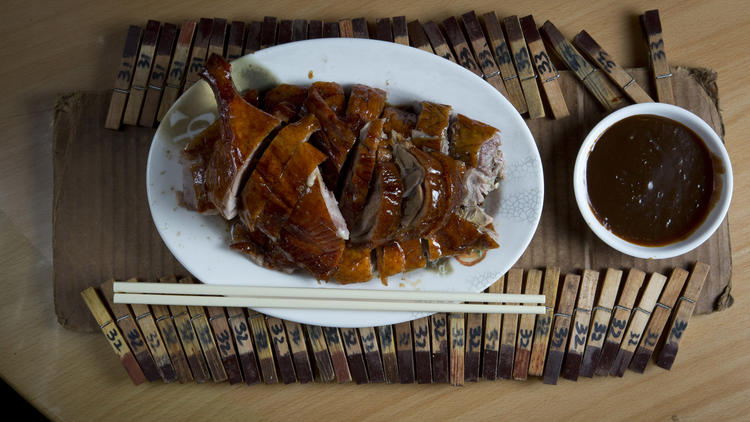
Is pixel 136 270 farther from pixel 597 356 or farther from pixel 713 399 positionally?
pixel 713 399

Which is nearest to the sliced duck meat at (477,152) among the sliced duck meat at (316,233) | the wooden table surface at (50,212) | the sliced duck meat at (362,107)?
the sliced duck meat at (362,107)

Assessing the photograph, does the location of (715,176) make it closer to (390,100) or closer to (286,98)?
(390,100)

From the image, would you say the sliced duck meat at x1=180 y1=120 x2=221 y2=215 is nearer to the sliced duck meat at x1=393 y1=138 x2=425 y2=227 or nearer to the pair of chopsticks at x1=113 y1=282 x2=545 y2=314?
the pair of chopsticks at x1=113 y1=282 x2=545 y2=314

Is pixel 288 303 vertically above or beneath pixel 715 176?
beneath

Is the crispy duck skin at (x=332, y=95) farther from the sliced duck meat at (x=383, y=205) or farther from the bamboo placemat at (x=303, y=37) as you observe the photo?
the bamboo placemat at (x=303, y=37)

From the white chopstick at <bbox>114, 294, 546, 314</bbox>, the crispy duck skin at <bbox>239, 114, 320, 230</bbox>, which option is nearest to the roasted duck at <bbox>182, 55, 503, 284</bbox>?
the crispy duck skin at <bbox>239, 114, 320, 230</bbox>

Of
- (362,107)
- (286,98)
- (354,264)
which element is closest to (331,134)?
(362,107)

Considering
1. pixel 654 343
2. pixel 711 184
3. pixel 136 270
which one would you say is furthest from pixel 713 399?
pixel 136 270
